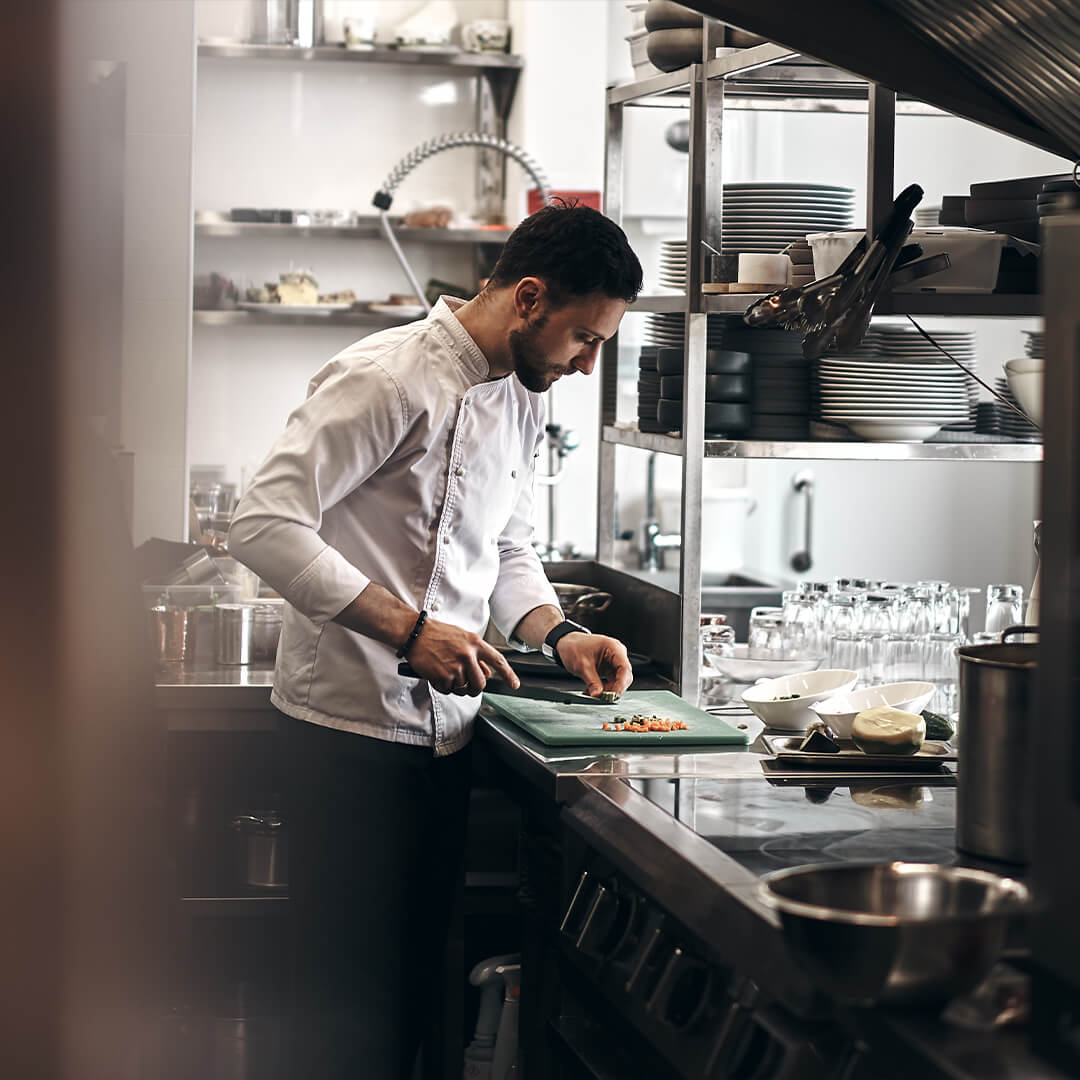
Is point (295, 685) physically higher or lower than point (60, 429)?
lower

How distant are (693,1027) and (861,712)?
69 cm

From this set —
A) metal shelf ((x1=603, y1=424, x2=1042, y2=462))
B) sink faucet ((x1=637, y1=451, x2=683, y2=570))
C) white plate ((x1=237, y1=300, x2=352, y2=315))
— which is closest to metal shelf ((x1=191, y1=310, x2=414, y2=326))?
white plate ((x1=237, y1=300, x2=352, y2=315))

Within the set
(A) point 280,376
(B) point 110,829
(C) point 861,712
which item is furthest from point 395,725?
(A) point 280,376

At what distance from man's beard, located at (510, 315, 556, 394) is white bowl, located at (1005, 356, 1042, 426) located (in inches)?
27.7

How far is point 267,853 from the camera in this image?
7.91 ft

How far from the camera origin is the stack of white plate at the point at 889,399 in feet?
7.36

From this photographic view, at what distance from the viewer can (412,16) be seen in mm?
5355

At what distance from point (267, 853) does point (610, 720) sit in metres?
0.76

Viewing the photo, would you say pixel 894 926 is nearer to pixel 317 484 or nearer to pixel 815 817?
pixel 815 817

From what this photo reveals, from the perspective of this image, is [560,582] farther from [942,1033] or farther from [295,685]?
[942,1033]

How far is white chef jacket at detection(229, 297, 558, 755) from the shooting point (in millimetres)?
1896

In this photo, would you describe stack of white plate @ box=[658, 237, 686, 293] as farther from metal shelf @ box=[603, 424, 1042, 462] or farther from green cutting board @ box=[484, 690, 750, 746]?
green cutting board @ box=[484, 690, 750, 746]

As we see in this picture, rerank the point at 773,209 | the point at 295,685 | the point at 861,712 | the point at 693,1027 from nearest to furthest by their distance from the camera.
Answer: the point at 693,1027, the point at 861,712, the point at 295,685, the point at 773,209

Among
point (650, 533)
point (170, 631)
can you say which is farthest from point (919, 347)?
point (650, 533)
